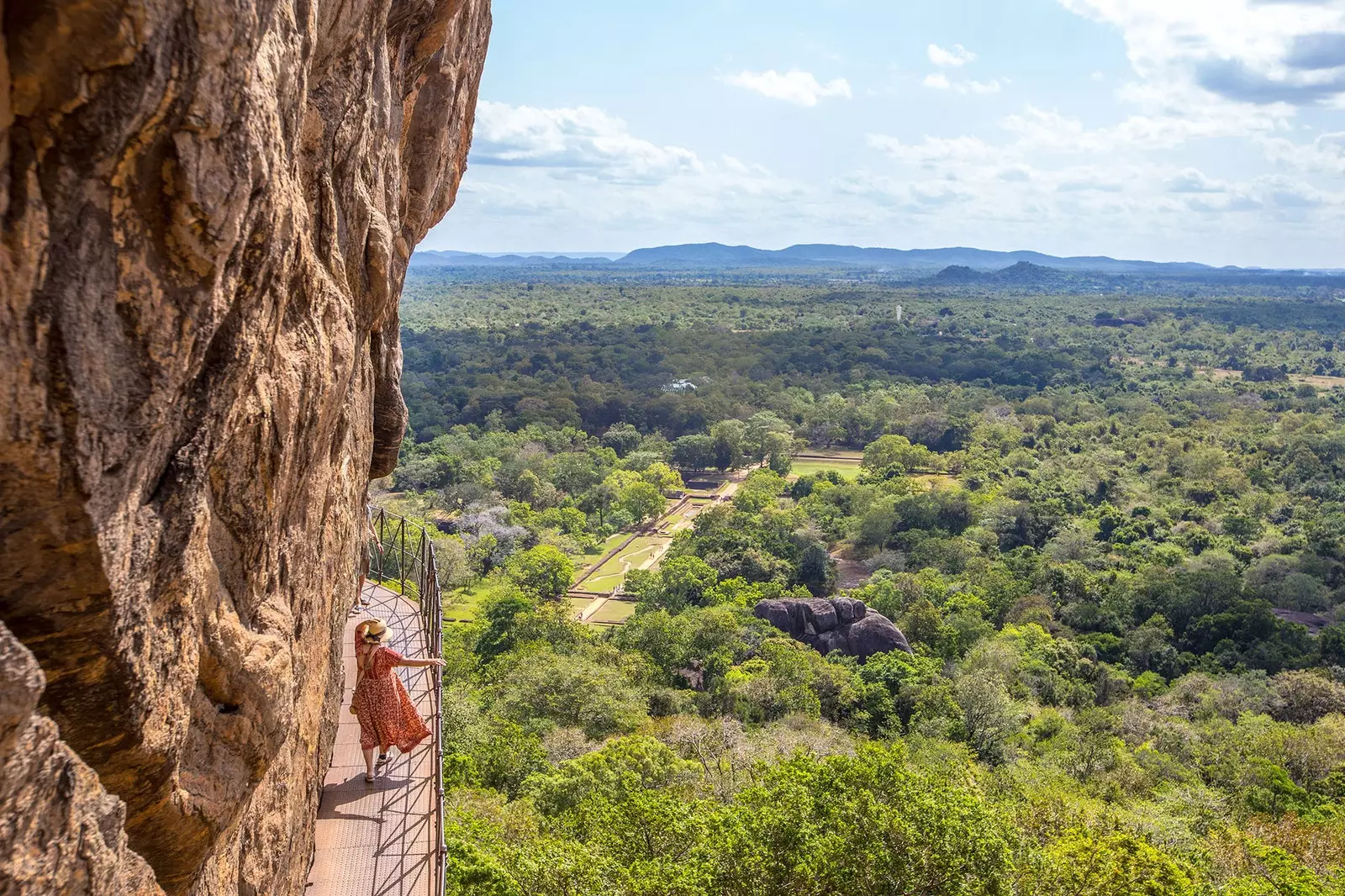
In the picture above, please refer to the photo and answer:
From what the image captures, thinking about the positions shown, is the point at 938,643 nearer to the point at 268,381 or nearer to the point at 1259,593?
the point at 1259,593

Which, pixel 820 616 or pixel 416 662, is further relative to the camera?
pixel 820 616

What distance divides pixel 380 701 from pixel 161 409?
6.84 meters

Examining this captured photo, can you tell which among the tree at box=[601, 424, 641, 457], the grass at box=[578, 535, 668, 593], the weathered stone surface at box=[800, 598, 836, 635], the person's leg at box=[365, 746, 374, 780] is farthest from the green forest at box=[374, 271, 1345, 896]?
the person's leg at box=[365, 746, 374, 780]

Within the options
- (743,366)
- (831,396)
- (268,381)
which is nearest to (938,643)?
(268,381)

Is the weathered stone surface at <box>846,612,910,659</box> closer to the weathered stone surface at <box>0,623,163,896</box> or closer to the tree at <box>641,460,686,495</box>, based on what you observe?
the tree at <box>641,460,686,495</box>

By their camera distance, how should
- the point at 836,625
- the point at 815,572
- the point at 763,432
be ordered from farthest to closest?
the point at 763,432 → the point at 815,572 → the point at 836,625

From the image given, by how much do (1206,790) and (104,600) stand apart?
27107 mm

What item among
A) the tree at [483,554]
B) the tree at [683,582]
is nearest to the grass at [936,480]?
the tree at [683,582]

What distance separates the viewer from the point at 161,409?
4172mm

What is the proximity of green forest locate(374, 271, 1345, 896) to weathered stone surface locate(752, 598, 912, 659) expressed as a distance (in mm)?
980

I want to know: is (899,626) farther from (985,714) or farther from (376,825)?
(376,825)

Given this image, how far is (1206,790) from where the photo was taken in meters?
24.4

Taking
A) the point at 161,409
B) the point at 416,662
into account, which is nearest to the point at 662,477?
the point at 416,662

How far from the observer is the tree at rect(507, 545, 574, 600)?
44.3m
